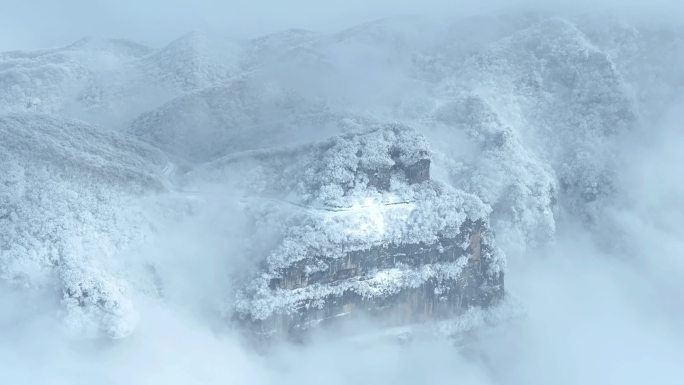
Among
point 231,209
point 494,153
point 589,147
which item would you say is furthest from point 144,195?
point 589,147

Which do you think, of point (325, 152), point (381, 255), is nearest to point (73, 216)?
point (325, 152)

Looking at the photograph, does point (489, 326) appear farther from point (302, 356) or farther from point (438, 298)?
point (302, 356)

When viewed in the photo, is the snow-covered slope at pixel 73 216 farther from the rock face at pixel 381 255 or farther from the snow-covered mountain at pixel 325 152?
the rock face at pixel 381 255

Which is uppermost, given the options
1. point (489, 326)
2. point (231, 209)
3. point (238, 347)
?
point (231, 209)

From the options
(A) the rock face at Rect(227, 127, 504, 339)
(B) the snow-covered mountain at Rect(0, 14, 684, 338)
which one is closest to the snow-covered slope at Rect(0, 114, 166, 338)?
(B) the snow-covered mountain at Rect(0, 14, 684, 338)

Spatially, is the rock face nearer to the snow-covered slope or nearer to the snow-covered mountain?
the snow-covered mountain

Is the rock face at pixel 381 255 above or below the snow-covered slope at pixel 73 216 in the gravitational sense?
below

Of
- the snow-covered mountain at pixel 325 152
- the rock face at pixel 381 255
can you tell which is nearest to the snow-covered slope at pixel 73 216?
the snow-covered mountain at pixel 325 152

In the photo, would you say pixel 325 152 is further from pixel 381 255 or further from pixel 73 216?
pixel 73 216
